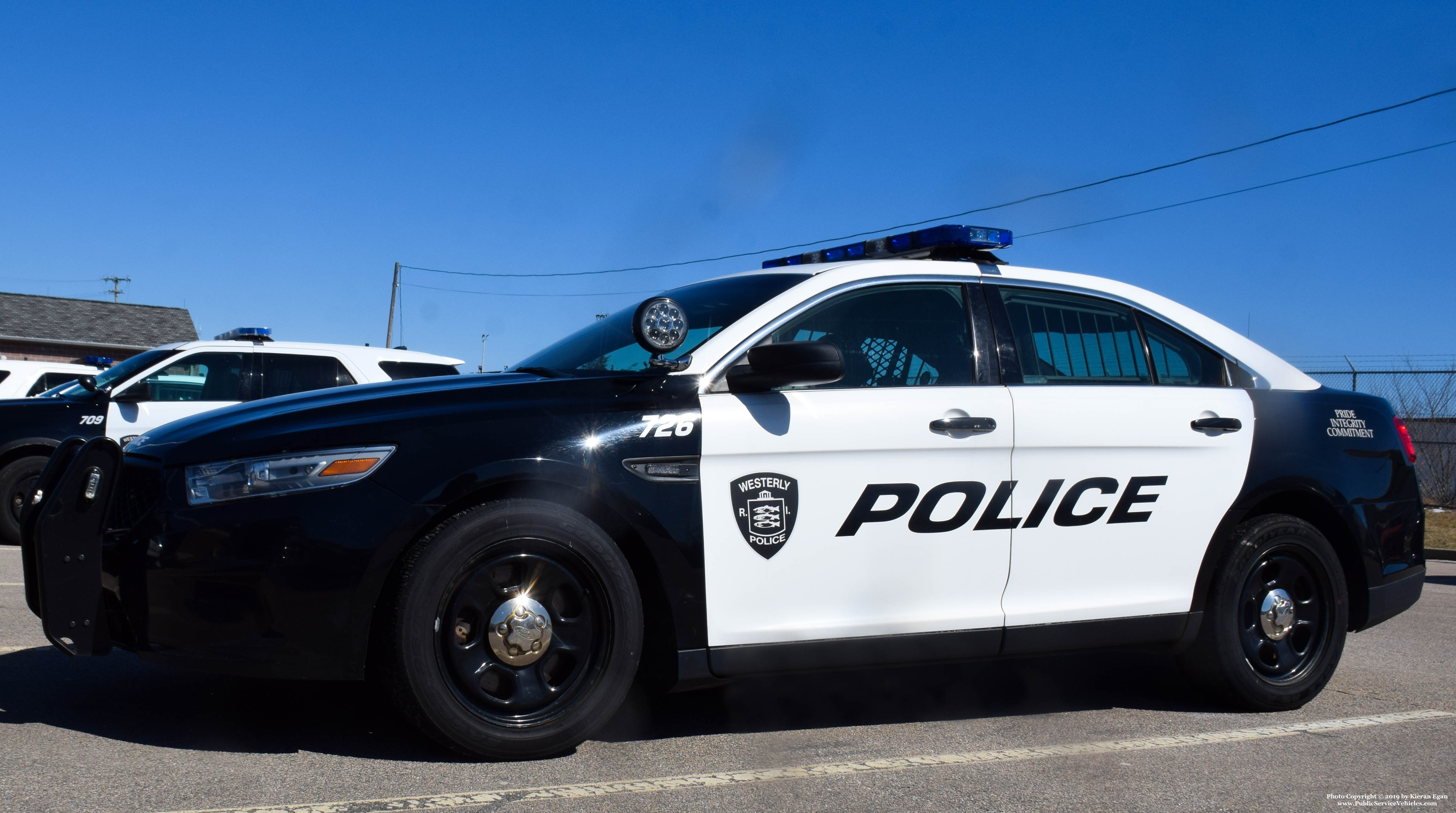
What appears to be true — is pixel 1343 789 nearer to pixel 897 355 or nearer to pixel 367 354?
pixel 897 355

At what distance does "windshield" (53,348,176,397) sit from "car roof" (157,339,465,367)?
9 centimetres

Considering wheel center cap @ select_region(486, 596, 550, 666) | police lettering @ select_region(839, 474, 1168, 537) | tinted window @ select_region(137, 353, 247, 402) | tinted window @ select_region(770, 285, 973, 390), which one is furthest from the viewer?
tinted window @ select_region(137, 353, 247, 402)

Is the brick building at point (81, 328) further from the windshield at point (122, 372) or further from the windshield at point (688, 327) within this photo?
the windshield at point (688, 327)

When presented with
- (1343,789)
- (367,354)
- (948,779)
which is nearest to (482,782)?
(948,779)

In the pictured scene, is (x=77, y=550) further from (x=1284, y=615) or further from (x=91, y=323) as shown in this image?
(x=91, y=323)

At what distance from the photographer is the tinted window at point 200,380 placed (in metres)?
9.70

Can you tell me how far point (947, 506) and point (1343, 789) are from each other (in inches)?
56.6

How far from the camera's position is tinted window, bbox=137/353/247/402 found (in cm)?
970

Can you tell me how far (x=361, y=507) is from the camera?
3.25m

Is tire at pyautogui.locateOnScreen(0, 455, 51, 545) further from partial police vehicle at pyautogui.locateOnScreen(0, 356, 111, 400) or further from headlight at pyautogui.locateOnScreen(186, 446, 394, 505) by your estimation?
headlight at pyautogui.locateOnScreen(186, 446, 394, 505)

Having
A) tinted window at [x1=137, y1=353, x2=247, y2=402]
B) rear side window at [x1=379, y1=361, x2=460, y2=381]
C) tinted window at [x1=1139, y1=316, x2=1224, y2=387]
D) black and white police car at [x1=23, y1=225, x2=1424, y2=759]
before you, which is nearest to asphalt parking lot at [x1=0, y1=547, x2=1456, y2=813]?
black and white police car at [x1=23, y1=225, x2=1424, y2=759]

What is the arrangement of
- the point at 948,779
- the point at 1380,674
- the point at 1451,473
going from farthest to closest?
the point at 1451,473
the point at 1380,674
the point at 948,779

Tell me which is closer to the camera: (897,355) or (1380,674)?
(897,355)

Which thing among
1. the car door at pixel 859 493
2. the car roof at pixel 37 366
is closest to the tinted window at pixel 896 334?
the car door at pixel 859 493
